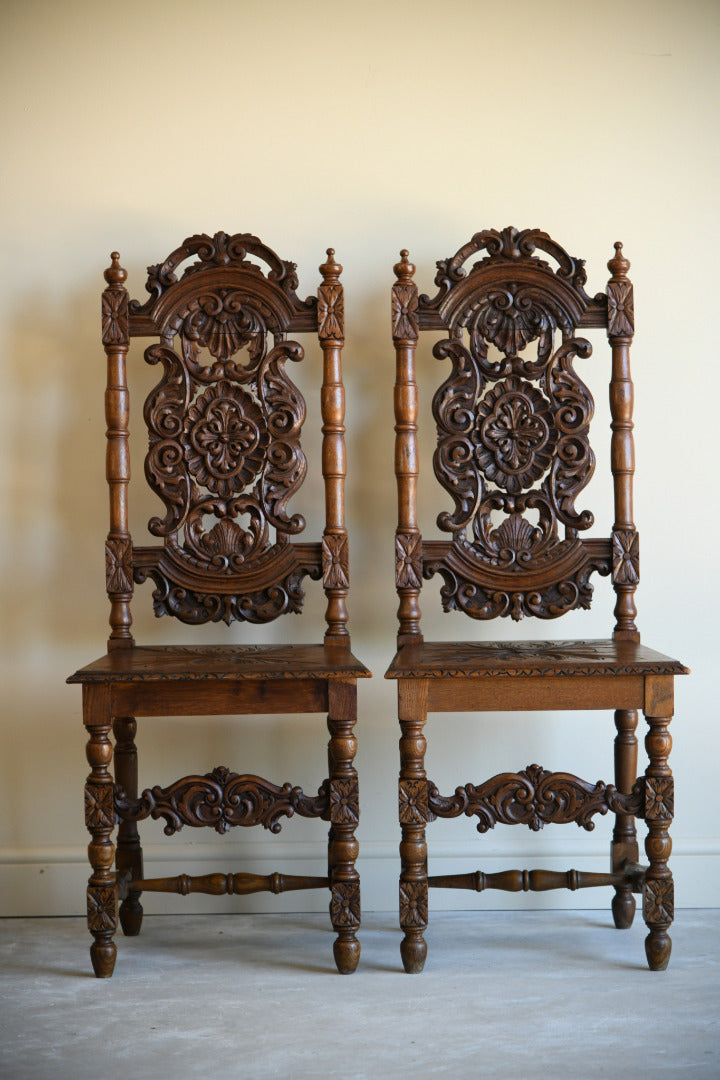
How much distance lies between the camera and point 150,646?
262 centimetres

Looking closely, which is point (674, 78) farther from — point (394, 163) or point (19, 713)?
point (19, 713)

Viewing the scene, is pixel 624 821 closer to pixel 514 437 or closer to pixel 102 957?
pixel 514 437

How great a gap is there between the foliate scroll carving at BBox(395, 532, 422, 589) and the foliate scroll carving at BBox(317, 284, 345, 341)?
53 centimetres

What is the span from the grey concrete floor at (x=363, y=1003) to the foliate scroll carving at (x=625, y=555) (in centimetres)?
88

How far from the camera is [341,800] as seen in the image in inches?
88.4

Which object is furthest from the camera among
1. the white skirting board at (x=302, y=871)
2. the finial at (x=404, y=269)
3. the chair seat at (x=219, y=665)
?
the white skirting board at (x=302, y=871)

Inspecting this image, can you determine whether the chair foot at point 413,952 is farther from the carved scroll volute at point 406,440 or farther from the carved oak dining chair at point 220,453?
the carved scroll volute at point 406,440

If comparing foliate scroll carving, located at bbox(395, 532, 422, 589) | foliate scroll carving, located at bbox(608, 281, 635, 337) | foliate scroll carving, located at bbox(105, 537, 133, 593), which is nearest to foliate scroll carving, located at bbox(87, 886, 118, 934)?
foliate scroll carving, located at bbox(105, 537, 133, 593)

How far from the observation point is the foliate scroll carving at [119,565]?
8.21 ft

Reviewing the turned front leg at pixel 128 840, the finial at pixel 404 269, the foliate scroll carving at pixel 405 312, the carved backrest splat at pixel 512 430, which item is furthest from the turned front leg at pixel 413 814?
the finial at pixel 404 269

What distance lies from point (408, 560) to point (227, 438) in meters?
0.55

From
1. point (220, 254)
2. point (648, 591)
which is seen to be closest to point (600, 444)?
point (648, 591)

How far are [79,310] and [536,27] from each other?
1465 millimetres

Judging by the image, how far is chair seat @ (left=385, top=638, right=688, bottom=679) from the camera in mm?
2191
